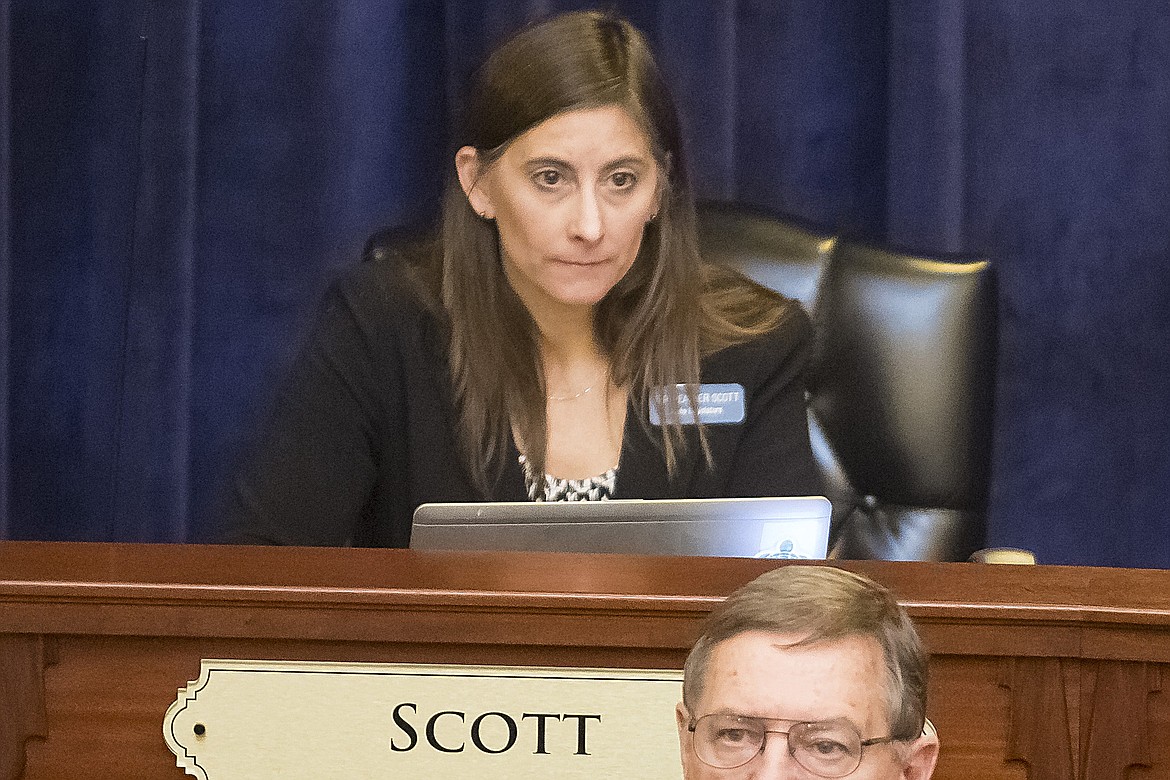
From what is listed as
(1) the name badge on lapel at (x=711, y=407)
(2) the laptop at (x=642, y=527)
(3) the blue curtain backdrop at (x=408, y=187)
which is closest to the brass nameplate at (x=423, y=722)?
(2) the laptop at (x=642, y=527)

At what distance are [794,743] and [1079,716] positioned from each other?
45cm

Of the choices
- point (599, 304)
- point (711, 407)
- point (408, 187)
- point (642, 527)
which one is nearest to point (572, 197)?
point (599, 304)

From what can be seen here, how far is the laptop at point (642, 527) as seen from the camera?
4.94 feet

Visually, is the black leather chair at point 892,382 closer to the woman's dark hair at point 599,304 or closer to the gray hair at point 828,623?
the woman's dark hair at point 599,304

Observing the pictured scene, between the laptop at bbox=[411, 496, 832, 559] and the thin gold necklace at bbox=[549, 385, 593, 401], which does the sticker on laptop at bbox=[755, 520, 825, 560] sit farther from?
the thin gold necklace at bbox=[549, 385, 593, 401]

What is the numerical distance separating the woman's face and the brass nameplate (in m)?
0.98

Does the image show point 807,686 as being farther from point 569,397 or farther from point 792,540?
point 569,397

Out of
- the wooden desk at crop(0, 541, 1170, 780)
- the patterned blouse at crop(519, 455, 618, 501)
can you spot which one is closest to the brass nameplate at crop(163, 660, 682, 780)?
the wooden desk at crop(0, 541, 1170, 780)

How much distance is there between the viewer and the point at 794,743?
97 cm

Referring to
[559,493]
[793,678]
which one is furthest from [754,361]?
[793,678]

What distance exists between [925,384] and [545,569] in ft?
3.04

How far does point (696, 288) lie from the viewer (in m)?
2.29

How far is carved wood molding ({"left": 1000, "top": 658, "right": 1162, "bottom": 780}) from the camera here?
1.30m

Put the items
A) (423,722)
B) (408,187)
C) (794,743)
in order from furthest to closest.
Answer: (408,187) < (423,722) < (794,743)
